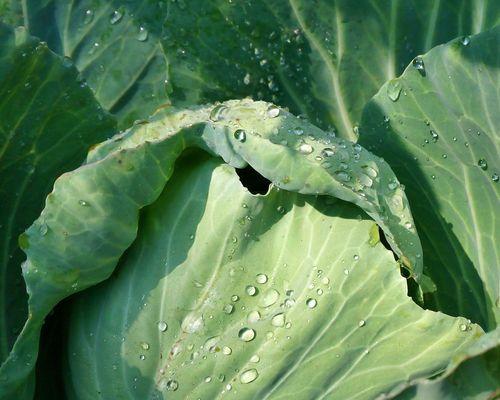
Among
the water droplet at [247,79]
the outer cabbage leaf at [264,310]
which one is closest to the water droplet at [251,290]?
the outer cabbage leaf at [264,310]

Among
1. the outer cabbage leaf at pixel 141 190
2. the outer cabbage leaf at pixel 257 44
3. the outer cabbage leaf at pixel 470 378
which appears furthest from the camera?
the outer cabbage leaf at pixel 257 44

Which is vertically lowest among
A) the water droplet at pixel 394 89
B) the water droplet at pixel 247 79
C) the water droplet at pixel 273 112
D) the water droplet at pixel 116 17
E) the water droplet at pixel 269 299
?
the water droplet at pixel 269 299

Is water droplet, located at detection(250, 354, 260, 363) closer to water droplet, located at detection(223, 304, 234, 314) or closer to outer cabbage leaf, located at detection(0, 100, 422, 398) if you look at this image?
water droplet, located at detection(223, 304, 234, 314)

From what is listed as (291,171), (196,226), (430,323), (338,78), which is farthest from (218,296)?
(338,78)

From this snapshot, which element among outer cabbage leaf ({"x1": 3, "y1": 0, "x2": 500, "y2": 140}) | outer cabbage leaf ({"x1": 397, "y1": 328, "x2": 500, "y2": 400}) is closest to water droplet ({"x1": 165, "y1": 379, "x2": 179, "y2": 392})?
outer cabbage leaf ({"x1": 397, "y1": 328, "x2": 500, "y2": 400})

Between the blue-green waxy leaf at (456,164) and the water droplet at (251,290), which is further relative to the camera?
the blue-green waxy leaf at (456,164)

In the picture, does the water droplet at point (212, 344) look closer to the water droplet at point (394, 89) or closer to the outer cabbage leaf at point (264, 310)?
the outer cabbage leaf at point (264, 310)

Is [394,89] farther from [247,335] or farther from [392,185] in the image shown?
[247,335]
